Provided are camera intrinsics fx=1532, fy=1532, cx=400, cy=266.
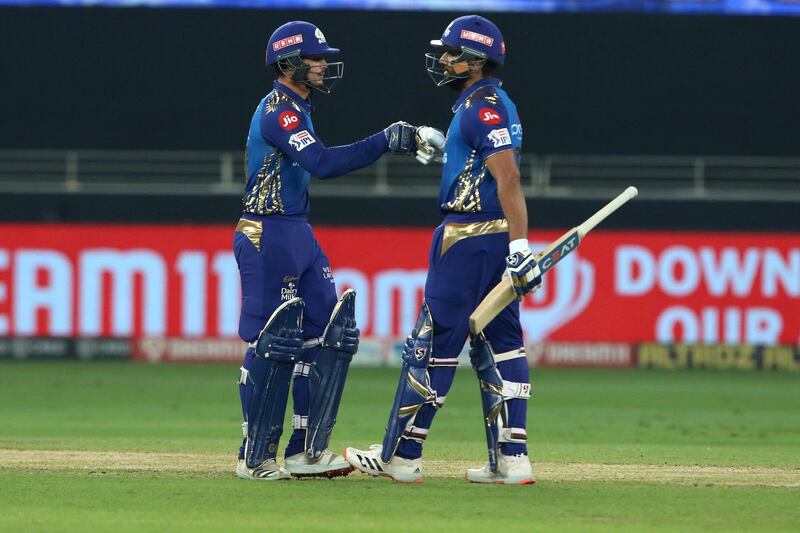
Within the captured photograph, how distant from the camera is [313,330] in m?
7.57

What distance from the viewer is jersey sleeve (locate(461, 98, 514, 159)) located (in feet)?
23.1

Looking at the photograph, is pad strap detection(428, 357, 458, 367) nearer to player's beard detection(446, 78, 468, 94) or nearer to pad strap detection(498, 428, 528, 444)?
pad strap detection(498, 428, 528, 444)

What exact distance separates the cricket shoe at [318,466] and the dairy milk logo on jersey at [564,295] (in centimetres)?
990

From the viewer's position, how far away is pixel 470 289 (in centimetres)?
719

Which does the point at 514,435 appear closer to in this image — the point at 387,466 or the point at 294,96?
the point at 387,466

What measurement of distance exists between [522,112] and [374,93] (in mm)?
2055

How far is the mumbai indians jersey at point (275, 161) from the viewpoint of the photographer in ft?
24.1

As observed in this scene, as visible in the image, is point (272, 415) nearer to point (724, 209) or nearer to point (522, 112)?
point (724, 209)

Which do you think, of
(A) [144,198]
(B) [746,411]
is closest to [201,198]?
(A) [144,198]

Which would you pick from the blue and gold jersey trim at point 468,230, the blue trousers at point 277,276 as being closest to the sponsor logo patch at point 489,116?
the blue and gold jersey trim at point 468,230

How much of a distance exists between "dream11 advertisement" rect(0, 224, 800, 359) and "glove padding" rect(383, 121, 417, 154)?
990 centimetres

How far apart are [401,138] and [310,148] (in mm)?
440

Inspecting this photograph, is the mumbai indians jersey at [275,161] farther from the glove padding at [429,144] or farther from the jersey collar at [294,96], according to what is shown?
the glove padding at [429,144]

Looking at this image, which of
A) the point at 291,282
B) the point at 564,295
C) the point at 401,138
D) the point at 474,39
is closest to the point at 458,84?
the point at 474,39
